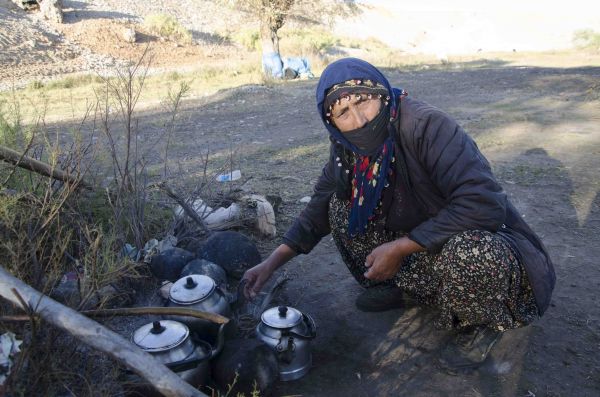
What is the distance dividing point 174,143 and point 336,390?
16.9 ft

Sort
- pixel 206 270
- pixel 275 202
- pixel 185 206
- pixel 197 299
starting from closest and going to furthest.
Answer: pixel 197 299, pixel 206 270, pixel 185 206, pixel 275 202

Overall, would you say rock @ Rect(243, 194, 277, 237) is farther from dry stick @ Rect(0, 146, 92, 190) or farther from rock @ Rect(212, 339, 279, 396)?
rock @ Rect(212, 339, 279, 396)

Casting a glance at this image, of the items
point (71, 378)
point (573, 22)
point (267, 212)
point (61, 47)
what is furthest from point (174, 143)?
point (573, 22)

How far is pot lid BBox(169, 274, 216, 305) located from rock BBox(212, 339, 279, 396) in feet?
0.77

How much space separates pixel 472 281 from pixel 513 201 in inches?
96.5

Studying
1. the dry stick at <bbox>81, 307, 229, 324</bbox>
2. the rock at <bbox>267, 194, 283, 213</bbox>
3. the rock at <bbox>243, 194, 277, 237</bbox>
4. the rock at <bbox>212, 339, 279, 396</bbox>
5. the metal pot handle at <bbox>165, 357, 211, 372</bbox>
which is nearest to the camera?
the dry stick at <bbox>81, 307, 229, 324</bbox>

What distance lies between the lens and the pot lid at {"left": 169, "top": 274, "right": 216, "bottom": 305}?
208 centimetres

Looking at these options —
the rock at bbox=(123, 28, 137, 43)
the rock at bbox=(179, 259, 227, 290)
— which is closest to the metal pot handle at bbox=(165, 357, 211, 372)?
the rock at bbox=(179, 259, 227, 290)

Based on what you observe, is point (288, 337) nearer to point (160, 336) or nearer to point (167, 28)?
point (160, 336)

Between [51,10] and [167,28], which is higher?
[51,10]

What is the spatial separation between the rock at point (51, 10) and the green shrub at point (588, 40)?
2247 cm

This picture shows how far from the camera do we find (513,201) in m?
4.17

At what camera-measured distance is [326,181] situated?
8.40 ft

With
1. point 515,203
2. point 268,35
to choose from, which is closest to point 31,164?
point 515,203
